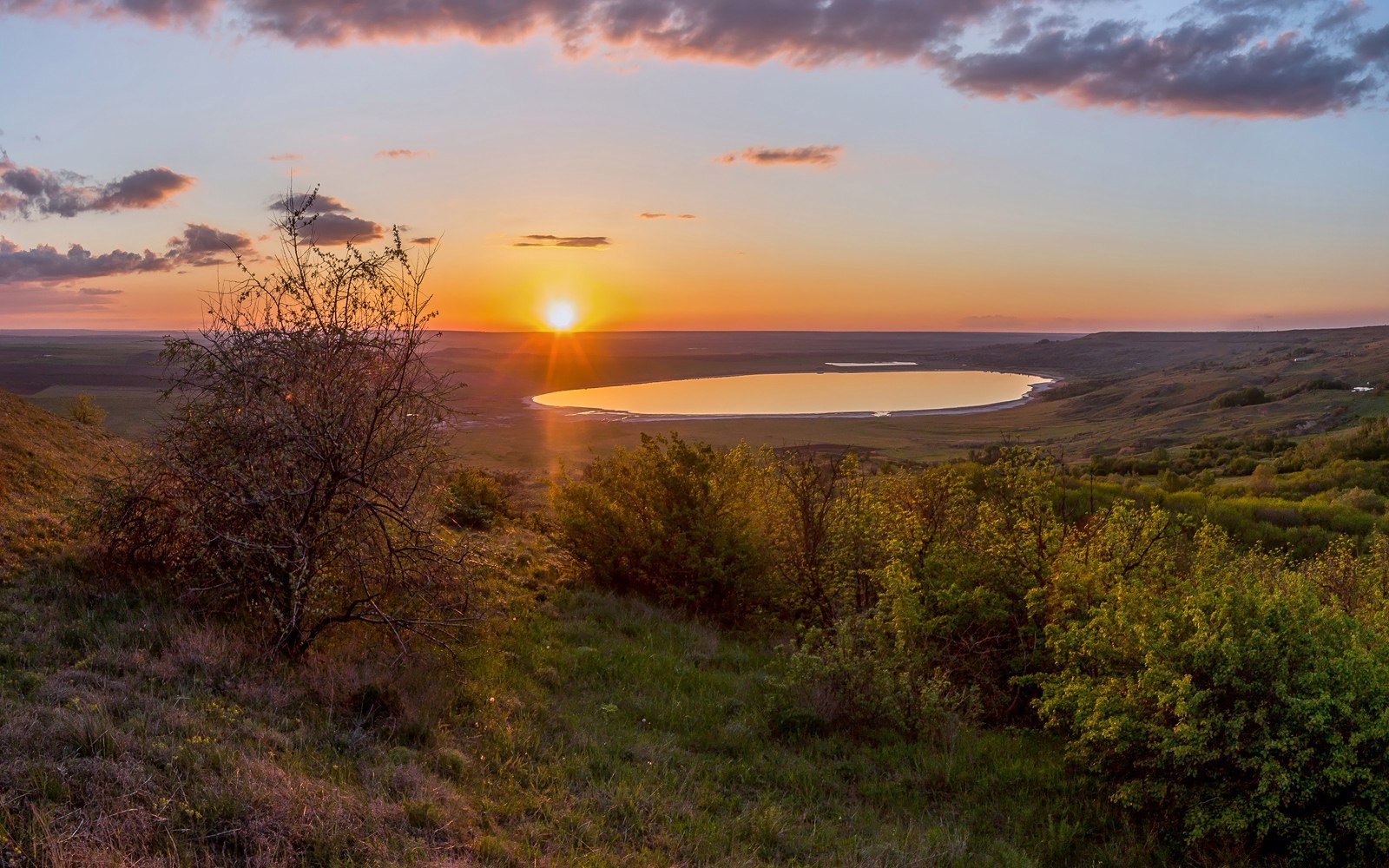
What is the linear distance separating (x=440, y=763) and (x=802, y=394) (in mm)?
96604

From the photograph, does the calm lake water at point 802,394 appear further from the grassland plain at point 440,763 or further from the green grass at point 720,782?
the grassland plain at point 440,763

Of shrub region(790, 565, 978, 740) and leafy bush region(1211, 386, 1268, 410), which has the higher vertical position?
leafy bush region(1211, 386, 1268, 410)

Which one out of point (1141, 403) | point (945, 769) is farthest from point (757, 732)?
point (1141, 403)

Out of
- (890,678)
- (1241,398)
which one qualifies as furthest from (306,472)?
(1241,398)

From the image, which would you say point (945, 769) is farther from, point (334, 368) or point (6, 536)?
point (6, 536)

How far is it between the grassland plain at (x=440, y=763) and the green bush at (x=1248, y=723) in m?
0.65

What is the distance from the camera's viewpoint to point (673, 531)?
1520cm

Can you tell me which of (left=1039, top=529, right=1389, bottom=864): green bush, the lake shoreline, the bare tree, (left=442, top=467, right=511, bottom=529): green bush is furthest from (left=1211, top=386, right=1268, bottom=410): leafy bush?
the bare tree

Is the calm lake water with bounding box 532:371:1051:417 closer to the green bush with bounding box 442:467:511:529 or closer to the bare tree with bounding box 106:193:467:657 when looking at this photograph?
the green bush with bounding box 442:467:511:529

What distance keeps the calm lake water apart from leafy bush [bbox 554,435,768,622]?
56.8 metres

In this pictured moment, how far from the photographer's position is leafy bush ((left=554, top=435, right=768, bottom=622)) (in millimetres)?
14883

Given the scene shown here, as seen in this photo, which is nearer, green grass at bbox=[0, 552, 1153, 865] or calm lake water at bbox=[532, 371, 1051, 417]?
green grass at bbox=[0, 552, 1153, 865]

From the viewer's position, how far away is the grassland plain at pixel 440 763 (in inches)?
198

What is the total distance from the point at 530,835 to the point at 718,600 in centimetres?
934
